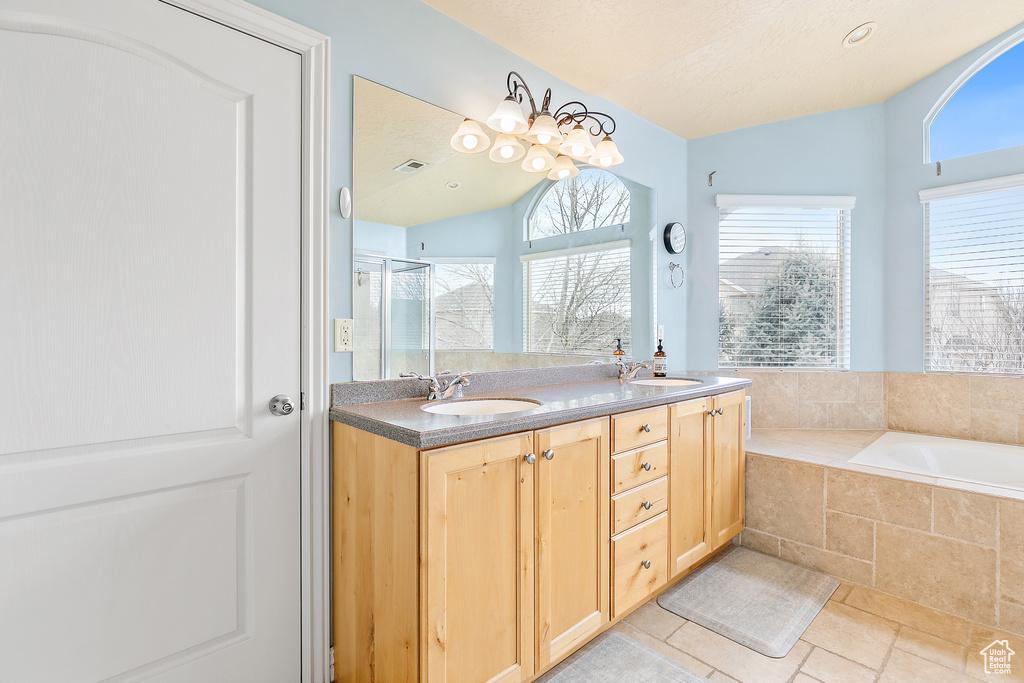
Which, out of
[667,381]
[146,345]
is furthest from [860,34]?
[146,345]

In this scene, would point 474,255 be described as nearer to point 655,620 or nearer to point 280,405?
point 280,405

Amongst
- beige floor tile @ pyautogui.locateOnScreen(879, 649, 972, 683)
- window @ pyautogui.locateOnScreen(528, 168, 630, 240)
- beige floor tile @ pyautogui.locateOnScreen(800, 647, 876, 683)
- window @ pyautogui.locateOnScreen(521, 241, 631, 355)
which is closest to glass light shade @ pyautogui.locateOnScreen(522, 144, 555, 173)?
window @ pyautogui.locateOnScreen(528, 168, 630, 240)

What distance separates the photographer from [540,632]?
1487 mm

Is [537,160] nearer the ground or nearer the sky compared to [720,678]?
nearer the sky

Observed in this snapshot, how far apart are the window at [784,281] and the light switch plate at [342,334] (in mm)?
2573

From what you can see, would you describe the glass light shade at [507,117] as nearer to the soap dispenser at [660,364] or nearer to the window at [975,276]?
the soap dispenser at [660,364]

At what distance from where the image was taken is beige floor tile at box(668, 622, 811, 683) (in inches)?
64.3

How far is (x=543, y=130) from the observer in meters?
2.11

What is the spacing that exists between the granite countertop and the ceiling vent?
88cm

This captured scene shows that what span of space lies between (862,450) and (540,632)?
218 centimetres

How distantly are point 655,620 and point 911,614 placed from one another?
3.59 feet

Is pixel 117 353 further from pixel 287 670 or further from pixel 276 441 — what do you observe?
pixel 287 670

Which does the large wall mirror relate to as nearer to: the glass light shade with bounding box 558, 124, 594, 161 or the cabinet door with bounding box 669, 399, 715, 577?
the glass light shade with bounding box 558, 124, 594, 161

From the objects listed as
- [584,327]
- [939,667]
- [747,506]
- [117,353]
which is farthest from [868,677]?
[117,353]
